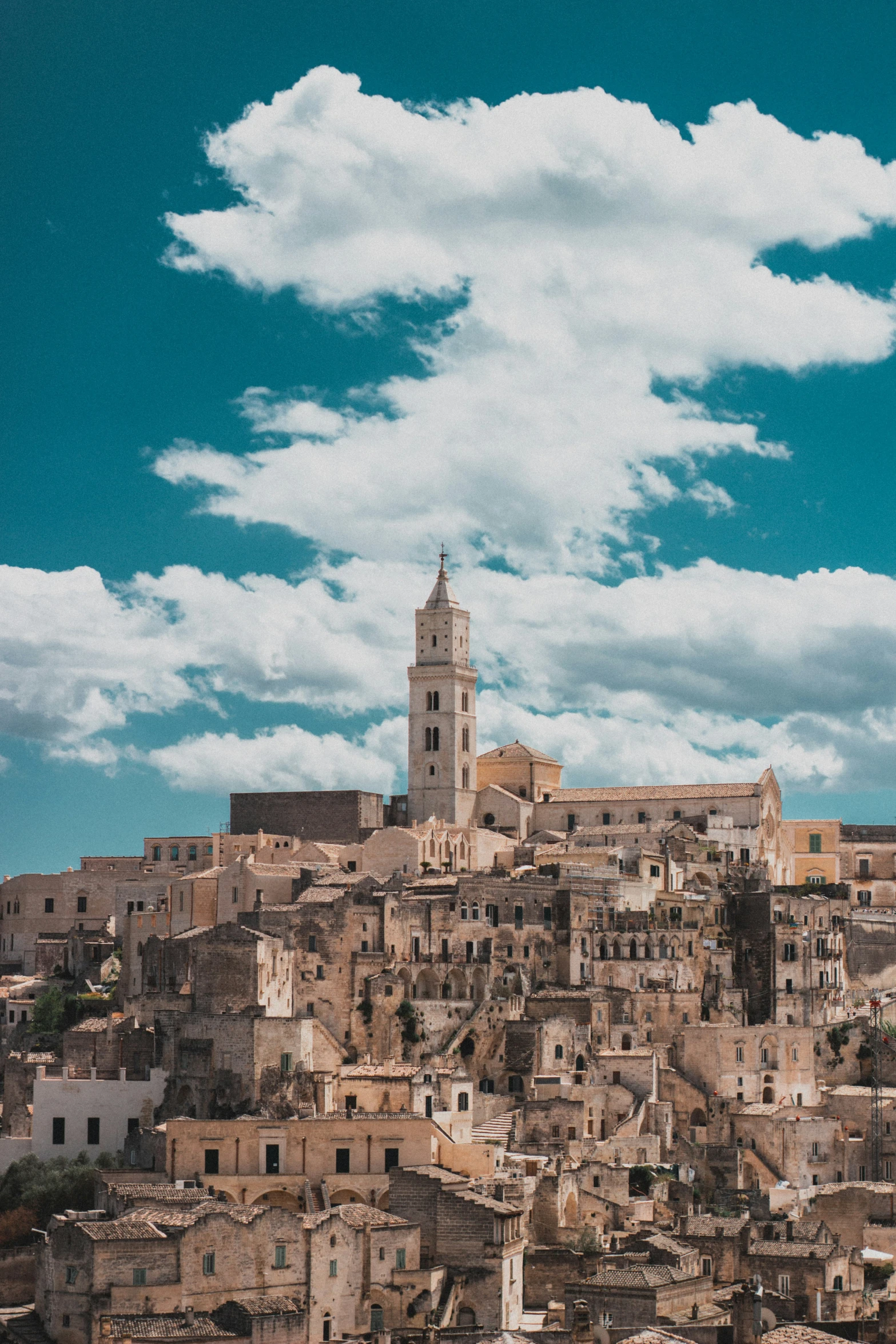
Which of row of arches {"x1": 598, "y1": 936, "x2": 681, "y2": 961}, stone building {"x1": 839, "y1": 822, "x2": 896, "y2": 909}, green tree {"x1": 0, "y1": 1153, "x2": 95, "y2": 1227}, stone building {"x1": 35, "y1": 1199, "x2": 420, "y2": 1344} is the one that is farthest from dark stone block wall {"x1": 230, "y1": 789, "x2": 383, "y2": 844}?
stone building {"x1": 35, "y1": 1199, "x2": 420, "y2": 1344}

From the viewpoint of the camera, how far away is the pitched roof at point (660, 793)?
9481 centimetres

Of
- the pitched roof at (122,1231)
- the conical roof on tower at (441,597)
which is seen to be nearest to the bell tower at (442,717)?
the conical roof on tower at (441,597)

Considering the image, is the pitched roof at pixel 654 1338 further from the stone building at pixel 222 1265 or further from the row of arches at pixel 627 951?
the row of arches at pixel 627 951

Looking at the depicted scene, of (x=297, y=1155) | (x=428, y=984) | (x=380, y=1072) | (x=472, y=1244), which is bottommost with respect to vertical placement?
(x=472, y=1244)

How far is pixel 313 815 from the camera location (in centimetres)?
9169

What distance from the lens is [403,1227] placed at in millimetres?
57250

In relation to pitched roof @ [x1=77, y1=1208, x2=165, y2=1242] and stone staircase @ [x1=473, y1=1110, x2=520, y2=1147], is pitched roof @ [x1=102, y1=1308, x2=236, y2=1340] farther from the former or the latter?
stone staircase @ [x1=473, y1=1110, x2=520, y2=1147]

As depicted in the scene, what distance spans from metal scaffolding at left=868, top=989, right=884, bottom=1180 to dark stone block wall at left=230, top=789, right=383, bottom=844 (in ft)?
73.1

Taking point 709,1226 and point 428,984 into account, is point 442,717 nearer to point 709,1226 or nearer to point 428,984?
point 428,984

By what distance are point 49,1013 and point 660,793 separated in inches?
1198

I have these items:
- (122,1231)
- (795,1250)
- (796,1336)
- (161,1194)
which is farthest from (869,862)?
(122,1231)

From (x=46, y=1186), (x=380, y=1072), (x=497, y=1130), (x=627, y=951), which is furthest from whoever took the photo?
(x=627, y=951)

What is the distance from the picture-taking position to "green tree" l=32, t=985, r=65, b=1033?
253 feet

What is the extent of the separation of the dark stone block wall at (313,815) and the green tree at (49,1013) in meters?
16.0
